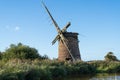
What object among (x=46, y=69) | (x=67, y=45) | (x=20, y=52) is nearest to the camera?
(x=46, y=69)

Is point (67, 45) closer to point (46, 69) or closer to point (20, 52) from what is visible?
point (20, 52)

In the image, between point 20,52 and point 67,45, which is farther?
point 67,45

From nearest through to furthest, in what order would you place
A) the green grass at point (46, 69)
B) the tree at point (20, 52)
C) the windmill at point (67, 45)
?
the green grass at point (46, 69) < the tree at point (20, 52) < the windmill at point (67, 45)

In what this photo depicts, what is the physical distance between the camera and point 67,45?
38938mm

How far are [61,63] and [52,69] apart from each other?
6095mm

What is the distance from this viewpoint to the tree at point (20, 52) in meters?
37.9

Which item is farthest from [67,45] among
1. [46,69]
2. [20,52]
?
[46,69]

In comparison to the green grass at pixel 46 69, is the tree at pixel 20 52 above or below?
above

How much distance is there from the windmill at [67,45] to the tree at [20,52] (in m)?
3.12

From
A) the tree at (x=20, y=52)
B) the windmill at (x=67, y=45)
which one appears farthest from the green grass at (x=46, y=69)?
the tree at (x=20, y=52)

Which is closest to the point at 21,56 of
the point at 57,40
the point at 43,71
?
the point at 57,40

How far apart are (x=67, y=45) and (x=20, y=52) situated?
529 centimetres

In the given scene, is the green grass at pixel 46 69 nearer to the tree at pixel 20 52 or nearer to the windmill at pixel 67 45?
the windmill at pixel 67 45

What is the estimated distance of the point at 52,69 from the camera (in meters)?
28.3
